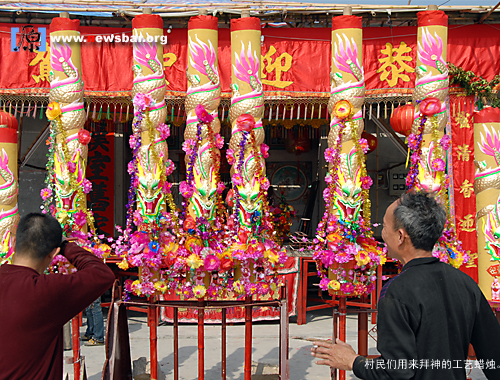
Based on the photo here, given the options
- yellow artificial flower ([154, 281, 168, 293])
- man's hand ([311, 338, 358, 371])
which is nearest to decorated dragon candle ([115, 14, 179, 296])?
yellow artificial flower ([154, 281, 168, 293])

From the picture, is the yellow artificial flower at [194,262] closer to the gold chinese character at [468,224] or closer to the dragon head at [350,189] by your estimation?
the dragon head at [350,189]

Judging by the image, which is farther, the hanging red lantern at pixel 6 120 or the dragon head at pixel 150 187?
the hanging red lantern at pixel 6 120

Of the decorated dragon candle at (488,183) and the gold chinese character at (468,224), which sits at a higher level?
the decorated dragon candle at (488,183)

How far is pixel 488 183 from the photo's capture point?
385cm

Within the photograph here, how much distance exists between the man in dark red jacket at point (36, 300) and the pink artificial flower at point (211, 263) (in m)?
1.36

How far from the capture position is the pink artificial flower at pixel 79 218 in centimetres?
353

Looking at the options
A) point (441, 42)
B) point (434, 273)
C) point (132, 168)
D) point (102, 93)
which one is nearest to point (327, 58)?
point (441, 42)

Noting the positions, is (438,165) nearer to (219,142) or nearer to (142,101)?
(219,142)

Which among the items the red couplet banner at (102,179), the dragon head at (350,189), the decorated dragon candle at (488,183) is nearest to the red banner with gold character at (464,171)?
the decorated dragon candle at (488,183)

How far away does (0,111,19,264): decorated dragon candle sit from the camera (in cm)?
387

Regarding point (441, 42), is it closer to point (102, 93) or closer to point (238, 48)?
point (238, 48)

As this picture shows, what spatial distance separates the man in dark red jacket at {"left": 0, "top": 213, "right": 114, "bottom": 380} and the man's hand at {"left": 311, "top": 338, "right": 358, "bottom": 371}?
0.87 meters

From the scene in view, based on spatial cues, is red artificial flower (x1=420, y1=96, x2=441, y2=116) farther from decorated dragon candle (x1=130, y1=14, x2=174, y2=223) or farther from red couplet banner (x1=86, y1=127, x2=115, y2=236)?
red couplet banner (x1=86, y1=127, x2=115, y2=236)

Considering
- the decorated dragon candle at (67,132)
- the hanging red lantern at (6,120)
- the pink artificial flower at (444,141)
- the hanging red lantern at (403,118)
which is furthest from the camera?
the hanging red lantern at (403,118)
